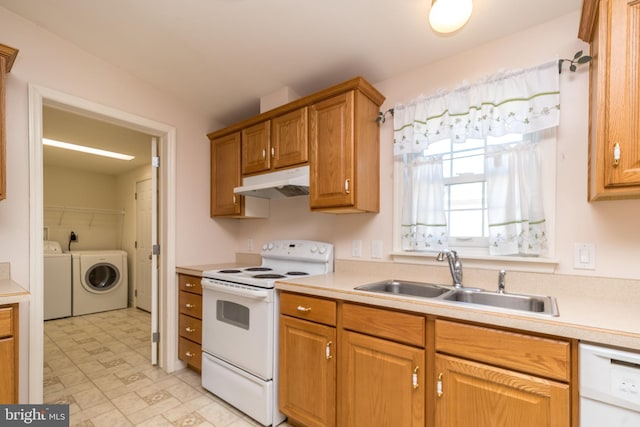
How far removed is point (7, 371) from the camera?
4.36 feet

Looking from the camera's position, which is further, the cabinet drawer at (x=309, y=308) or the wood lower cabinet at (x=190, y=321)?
the wood lower cabinet at (x=190, y=321)

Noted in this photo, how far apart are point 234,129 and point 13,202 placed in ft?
5.00

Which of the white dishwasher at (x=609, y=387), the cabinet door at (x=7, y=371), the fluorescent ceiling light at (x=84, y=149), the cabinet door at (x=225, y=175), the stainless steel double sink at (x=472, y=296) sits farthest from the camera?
the fluorescent ceiling light at (x=84, y=149)

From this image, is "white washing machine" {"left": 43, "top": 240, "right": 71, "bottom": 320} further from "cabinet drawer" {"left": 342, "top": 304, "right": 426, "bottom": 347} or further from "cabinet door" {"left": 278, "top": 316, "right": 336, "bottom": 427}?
"cabinet drawer" {"left": 342, "top": 304, "right": 426, "bottom": 347}

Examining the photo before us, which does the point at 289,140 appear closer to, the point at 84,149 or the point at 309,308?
the point at 309,308

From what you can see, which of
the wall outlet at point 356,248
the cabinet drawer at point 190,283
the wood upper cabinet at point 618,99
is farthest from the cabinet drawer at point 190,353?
the wood upper cabinet at point 618,99

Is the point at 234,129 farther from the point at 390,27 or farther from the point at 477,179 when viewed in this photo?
the point at 477,179

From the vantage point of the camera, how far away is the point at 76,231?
4.96 meters

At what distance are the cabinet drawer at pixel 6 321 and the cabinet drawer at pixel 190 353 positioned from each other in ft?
4.18

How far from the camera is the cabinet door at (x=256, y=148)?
7.89 ft

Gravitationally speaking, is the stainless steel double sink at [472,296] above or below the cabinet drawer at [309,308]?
above

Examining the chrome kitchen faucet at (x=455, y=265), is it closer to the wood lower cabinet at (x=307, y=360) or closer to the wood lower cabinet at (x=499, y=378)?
the wood lower cabinet at (x=499, y=378)

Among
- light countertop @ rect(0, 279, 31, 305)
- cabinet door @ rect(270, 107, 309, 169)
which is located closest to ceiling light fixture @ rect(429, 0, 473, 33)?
cabinet door @ rect(270, 107, 309, 169)

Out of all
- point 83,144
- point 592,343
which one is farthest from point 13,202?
point 592,343
